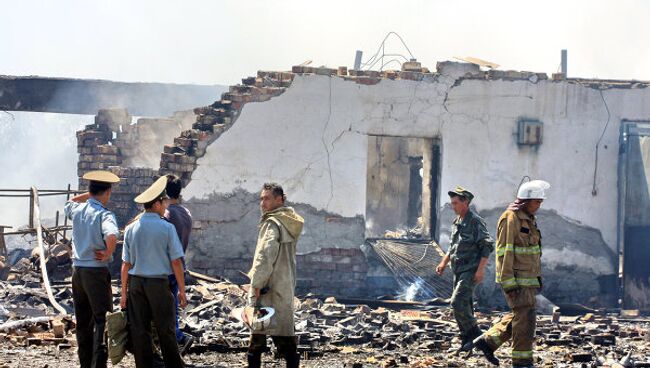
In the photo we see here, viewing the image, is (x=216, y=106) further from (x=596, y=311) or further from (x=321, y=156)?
(x=596, y=311)

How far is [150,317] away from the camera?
7711 mm

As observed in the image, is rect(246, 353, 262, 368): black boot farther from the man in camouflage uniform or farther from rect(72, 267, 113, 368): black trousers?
the man in camouflage uniform

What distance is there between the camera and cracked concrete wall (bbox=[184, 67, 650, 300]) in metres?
15.2

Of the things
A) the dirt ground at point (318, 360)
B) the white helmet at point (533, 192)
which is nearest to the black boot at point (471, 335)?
the dirt ground at point (318, 360)

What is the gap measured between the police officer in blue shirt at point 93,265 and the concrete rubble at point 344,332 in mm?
1141

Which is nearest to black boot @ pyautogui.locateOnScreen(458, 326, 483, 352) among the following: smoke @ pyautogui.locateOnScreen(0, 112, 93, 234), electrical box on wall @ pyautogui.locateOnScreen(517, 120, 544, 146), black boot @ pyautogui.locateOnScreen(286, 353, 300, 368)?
black boot @ pyautogui.locateOnScreen(286, 353, 300, 368)

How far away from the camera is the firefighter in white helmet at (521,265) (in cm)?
855

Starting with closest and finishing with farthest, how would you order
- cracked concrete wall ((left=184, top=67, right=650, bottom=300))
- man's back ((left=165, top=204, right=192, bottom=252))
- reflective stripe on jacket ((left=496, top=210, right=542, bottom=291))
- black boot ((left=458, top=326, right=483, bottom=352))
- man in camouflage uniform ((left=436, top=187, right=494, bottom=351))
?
reflective stripe on jacket ((left=496, top=210, right=542, bottom=291)), man's back ((left=165, top=204, right=192, bottom=252)), black boot ((left=458, top=326, right=483, bottom=352)), man in camouflage uniform ((left=436, top=187, right=494, bottom=351)), cracked concrete wall ((left=184, top=67, right=650, bottom=300))

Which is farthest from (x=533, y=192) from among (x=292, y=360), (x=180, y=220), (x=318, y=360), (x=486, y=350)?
(x=180, y=220)

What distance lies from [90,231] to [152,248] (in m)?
0.64

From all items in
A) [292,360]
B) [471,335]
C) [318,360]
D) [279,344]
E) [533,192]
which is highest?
[533,192]

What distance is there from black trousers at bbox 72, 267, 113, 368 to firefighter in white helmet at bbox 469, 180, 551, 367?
3355 millimetres

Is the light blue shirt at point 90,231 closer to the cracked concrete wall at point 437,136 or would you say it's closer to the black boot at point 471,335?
the black boot at point 471,335

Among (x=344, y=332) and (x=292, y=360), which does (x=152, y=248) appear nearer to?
(x=292, y=360)
